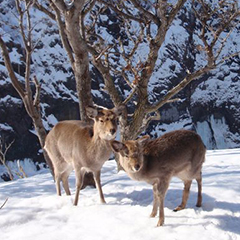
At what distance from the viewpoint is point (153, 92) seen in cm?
3503

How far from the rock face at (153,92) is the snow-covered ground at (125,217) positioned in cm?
1930

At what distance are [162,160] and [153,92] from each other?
31420 mm

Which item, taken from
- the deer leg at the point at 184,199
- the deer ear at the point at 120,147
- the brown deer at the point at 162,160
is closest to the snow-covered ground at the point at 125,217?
the deer leg at the point at 184,199

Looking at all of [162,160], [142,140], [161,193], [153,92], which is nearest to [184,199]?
[161,193]

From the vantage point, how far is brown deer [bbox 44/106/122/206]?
458 cm

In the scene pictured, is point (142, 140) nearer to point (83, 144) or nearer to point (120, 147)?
point (120, 147)

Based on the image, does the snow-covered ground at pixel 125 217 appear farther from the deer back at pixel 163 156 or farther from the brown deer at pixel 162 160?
the deer back at pixel 163 156

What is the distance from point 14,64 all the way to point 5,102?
10.2ft

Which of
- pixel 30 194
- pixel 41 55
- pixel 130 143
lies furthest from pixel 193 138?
pixel 41 55

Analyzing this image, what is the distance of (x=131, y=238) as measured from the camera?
331cm

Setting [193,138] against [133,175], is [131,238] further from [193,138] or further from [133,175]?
[193,138]

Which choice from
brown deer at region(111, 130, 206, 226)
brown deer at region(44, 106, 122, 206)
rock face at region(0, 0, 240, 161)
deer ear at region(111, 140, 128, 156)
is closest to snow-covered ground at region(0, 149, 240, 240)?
brown deer at region(111, 130, 206, 226)

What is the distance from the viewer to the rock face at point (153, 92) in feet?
86.1

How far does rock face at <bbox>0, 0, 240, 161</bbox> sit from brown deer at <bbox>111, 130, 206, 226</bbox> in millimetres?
19797
